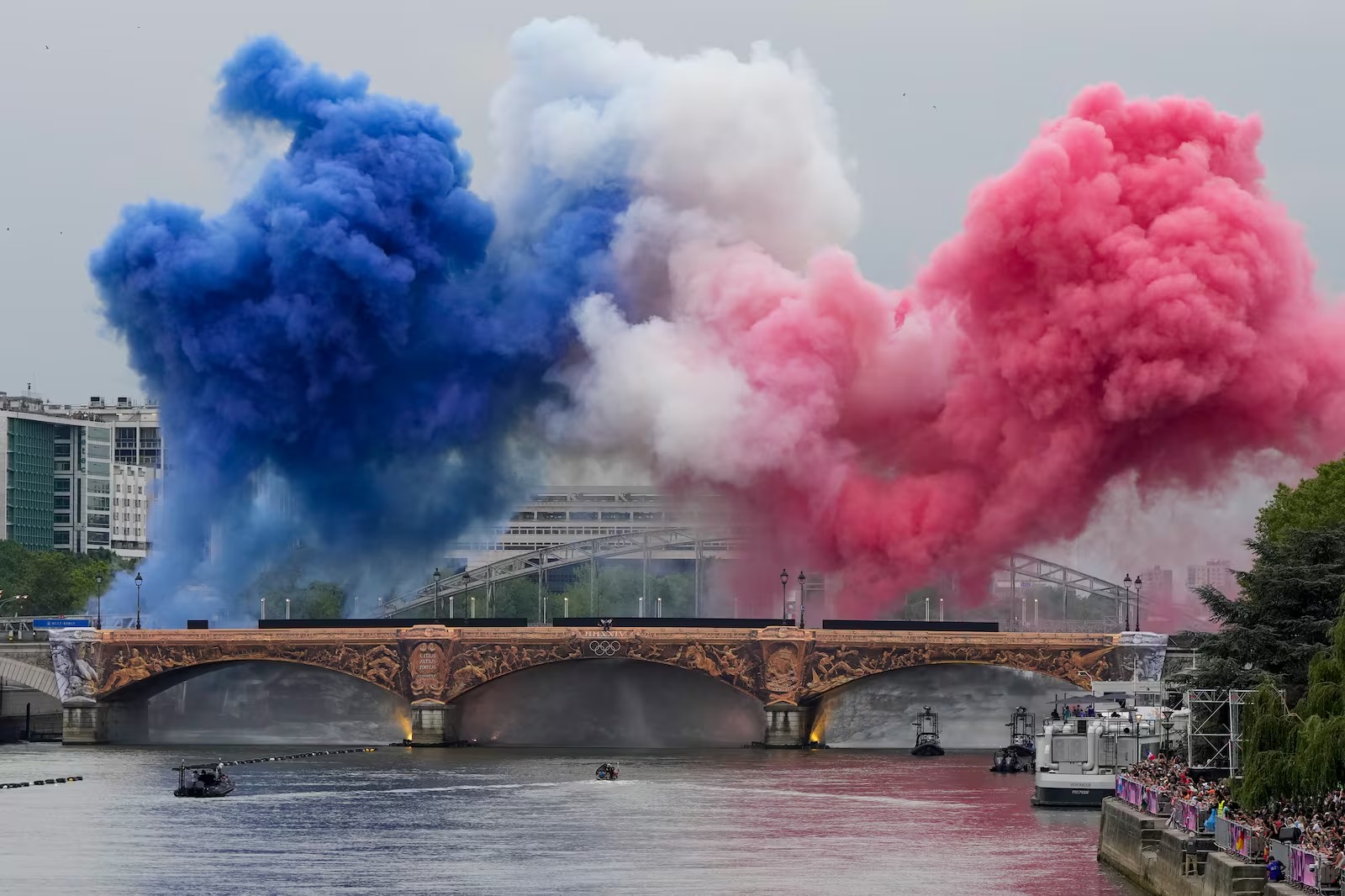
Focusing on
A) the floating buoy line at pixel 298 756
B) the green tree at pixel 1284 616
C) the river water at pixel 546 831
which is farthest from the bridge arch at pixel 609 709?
the green tree at pixel 1284 616

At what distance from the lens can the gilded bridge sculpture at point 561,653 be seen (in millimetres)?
126375

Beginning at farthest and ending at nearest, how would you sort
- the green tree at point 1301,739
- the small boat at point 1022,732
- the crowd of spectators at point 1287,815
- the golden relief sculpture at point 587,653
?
1. the golden relief sculpture at point 587,653
2. the small boat at point 1022,732
3. the green tree at point 1301,739
4. the crowd of spectators at point 1287,815

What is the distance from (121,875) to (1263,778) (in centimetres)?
3290

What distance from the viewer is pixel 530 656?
134 metres

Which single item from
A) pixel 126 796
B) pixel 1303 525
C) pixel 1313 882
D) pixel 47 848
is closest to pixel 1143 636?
pixel 1303 525

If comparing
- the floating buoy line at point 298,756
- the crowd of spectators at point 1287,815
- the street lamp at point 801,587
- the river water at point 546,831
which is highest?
the street lamp at point 801,587

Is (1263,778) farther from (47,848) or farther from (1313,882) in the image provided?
(47,848)

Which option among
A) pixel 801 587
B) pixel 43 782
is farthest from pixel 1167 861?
pixel 801 587

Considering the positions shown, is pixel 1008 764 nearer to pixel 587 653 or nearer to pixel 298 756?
pixel 587 653

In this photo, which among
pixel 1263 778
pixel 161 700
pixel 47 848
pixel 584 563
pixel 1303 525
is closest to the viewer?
pixel 1263 778

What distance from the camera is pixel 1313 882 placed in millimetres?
48469

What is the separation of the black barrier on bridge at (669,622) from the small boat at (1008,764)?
16536 mm

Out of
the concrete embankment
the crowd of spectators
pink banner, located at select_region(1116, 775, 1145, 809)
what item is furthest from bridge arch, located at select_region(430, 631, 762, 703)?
the crowd of spectators

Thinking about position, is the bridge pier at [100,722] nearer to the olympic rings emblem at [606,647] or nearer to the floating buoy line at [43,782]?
the olympic rings emblem at [606,647]
